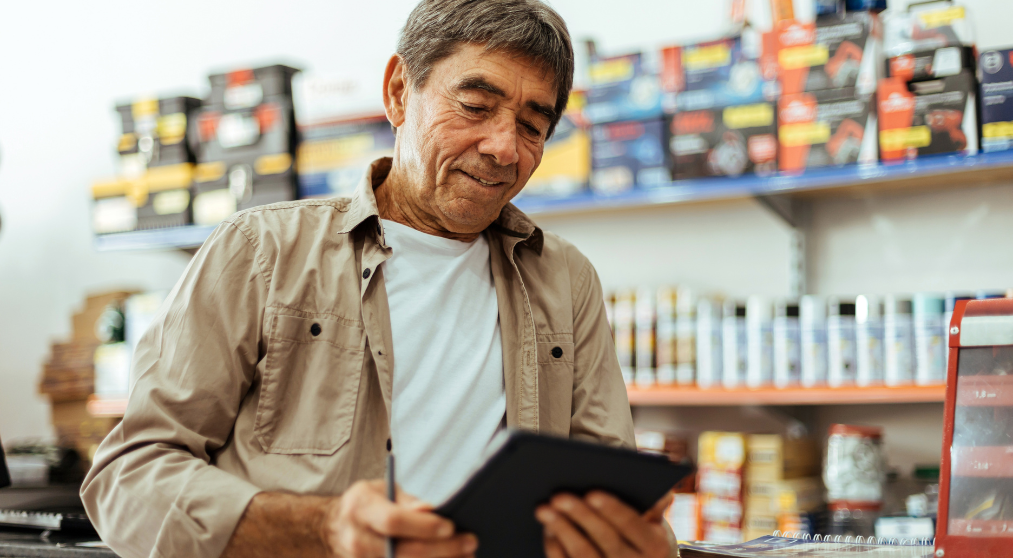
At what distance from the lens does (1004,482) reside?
4.07 feet

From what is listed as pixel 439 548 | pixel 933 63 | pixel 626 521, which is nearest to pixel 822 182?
pixel 933 63

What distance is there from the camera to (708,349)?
269cm

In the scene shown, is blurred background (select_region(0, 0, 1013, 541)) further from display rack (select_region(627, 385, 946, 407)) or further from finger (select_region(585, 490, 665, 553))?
finger (select_region(585, 490, 665, 553))

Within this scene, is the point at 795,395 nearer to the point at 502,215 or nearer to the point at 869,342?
the point at 869,342

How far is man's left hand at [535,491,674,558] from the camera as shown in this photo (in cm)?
92

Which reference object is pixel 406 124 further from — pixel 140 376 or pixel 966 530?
pixel 966 530

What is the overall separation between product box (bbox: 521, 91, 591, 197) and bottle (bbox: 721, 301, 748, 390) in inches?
23.9

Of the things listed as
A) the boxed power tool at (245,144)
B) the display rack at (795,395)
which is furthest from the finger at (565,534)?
the boxed power tool at (245,144)

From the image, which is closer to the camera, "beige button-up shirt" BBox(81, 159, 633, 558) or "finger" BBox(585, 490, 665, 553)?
"finger" BBox(585, 490, 665, 553)

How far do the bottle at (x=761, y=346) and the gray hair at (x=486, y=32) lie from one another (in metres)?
1.36

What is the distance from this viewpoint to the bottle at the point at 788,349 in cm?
257

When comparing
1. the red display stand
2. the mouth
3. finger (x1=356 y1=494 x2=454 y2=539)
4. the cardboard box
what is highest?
the mouth

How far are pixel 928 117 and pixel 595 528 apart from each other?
74.4 inches

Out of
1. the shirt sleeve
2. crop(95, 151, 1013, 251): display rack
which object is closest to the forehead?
the shirt sleeve
